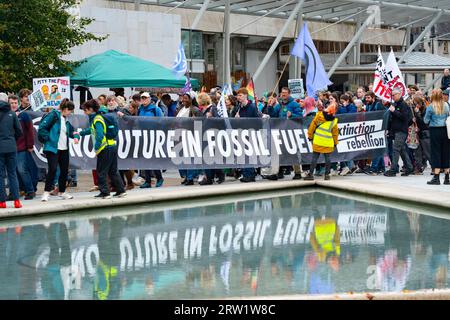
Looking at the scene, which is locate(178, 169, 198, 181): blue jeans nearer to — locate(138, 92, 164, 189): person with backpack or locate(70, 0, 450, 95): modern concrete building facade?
locate(138, 92, 164, 189): person with backpack

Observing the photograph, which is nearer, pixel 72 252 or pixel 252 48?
pixel 72 252

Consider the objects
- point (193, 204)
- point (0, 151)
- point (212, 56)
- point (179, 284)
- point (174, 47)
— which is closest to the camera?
point (179, 284)

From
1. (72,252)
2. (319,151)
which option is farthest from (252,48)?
(72,252)

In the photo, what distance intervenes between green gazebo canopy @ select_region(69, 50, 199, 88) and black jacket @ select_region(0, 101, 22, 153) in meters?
6.91

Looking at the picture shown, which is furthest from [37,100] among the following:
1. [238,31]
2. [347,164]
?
[238,31]

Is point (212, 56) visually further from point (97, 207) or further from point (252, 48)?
point (97, 207)

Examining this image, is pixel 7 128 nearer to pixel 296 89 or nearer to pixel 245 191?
pixel 245 191

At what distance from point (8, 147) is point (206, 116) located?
17.9 ft

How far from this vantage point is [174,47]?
28297 millimetres

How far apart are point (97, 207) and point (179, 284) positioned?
253 inches

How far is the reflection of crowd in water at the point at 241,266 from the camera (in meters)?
8.23

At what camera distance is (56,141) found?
15.0 metres

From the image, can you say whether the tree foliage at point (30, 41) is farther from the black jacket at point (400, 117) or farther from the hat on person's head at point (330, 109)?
the black jacket at point (400, 117)

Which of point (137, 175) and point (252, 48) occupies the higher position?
point (252, 48)
